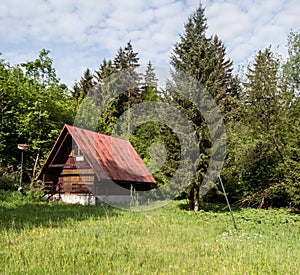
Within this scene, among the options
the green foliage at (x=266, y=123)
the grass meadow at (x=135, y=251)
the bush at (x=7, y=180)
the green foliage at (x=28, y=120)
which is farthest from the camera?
the green foliage at (x=28, y=120)

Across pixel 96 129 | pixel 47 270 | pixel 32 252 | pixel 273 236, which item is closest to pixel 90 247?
pixel 32 252

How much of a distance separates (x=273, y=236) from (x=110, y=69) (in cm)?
2911

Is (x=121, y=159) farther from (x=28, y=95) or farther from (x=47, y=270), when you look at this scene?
(x=47, y=270)

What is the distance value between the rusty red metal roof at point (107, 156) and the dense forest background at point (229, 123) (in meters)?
2.13

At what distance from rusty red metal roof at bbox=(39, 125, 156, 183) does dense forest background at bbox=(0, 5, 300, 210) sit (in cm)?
213

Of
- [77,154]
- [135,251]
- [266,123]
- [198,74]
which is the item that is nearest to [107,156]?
[77,154]

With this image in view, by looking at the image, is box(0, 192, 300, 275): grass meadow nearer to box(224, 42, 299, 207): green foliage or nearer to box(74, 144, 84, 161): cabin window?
box(224, 42, 299, 207): green foliage

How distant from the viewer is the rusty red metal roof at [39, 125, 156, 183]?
1720cm

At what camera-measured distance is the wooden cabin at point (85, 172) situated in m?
17.2

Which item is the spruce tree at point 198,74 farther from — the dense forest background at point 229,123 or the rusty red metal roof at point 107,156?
the rusty red metal roof at point 107,156

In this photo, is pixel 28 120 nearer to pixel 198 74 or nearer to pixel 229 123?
pixel 198 74

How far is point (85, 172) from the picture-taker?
1755cm

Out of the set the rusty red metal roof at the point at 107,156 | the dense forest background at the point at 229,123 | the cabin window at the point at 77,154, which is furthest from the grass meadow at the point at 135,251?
the cabin window at the point at 77,154

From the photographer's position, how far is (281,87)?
55.8 ft
